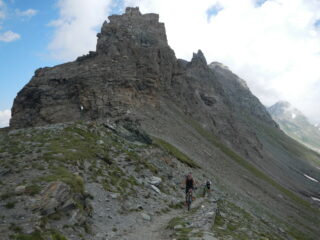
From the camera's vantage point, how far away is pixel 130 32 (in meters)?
115

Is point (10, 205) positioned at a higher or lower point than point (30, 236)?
higher

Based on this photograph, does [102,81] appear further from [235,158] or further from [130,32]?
[235,158]

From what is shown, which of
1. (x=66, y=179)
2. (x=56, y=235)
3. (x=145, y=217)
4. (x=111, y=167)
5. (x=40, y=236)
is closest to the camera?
(x=40, y=236)

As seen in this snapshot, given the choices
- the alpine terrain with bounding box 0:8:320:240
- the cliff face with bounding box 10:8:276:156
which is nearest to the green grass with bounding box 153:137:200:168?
the alpine terrain with bounding box 0:8:320:240

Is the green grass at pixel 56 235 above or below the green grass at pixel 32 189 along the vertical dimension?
below

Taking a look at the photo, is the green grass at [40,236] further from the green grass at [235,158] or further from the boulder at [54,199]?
the green grass at [235,158]

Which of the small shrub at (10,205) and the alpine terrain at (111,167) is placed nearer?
the small shrub at (10,205)

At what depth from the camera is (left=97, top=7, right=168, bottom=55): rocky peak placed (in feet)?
342

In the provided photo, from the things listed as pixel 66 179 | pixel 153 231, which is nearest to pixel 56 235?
pixel 66 179

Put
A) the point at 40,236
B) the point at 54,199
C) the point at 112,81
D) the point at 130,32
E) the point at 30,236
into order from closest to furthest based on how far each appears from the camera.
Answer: the point at 30,236 → the point at 40,236 → the point at 54,199 → the point at 112,81 → the point at 130,32

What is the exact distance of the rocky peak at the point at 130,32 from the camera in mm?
104250

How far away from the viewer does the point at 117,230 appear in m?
17.8

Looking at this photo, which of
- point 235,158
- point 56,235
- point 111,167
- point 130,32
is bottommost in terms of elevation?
point 56,235

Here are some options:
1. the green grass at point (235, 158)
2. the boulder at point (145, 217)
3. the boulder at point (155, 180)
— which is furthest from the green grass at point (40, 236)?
the green grass at point (235, 158)
